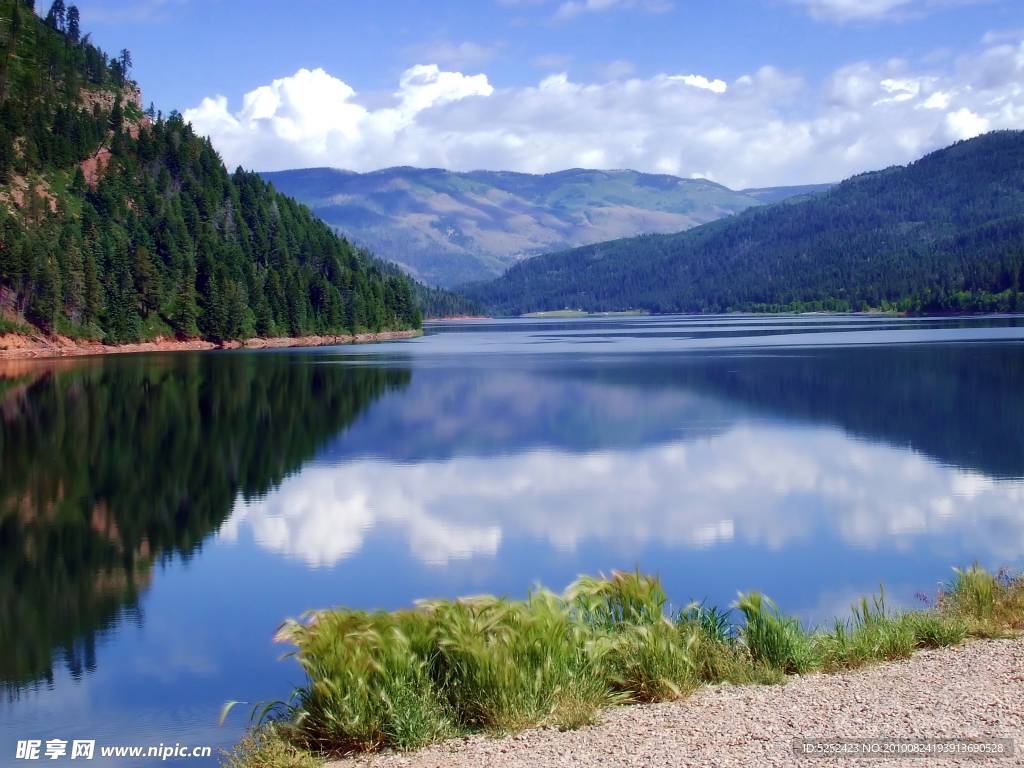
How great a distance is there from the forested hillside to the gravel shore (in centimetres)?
8860

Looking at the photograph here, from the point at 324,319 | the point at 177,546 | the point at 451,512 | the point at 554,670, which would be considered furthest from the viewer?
the point at 324,319

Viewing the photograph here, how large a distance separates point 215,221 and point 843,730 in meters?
134

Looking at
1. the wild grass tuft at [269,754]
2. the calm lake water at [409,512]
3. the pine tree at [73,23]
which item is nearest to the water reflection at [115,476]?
the calm lake water at [409,512]

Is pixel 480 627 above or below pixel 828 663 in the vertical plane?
above

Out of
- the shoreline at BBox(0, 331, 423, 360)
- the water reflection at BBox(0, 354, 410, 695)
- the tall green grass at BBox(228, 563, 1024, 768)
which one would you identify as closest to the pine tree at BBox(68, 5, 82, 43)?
the shoreline at BBox(0, 331, 423, 360)

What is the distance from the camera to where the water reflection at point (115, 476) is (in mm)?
14117

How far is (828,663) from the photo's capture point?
10.3m

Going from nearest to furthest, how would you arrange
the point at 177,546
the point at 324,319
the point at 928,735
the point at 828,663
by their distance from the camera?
the point at 928,735
the point at 828,663
the point at 177,546
the point at 324,319

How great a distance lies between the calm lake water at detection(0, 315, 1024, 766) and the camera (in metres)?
12.7

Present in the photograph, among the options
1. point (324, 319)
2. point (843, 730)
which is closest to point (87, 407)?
point (843, 730)

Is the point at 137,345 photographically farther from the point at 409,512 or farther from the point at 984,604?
the point at 984,604

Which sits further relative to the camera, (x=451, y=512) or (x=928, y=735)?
(x=451, y=512)

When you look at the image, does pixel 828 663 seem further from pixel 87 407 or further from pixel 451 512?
pixel 87 407

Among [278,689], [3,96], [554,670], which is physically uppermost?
[3,96]
